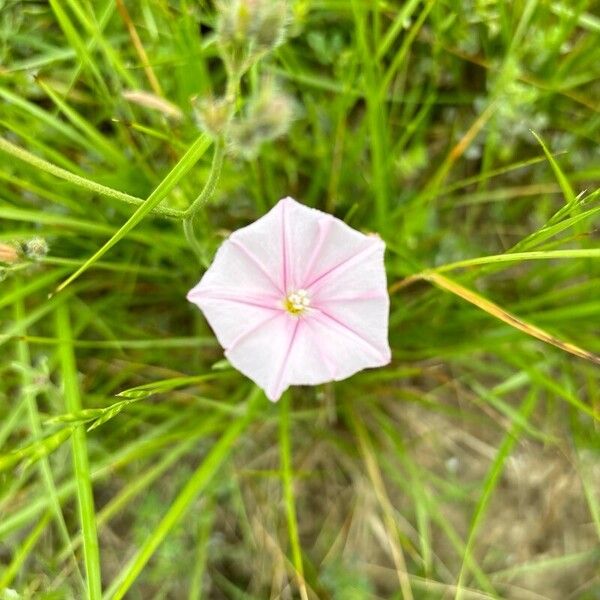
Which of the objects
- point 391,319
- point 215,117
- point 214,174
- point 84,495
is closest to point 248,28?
point 215,117

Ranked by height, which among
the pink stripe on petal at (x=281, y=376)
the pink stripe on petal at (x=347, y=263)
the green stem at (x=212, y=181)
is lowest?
the pink stripe on petal at (x=281, y=376)

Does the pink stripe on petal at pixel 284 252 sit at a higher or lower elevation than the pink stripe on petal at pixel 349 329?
higher

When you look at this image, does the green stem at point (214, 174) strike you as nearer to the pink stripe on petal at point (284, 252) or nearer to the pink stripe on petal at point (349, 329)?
the pink stripe on petal at point (284, 252)

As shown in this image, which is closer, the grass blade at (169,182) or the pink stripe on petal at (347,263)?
the grass blade at (169,182)

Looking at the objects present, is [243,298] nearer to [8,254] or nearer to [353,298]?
[353,298]

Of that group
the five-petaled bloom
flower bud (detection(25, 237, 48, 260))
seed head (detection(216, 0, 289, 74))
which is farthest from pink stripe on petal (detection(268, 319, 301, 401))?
seed head (detection(216, 0, 289, 74))

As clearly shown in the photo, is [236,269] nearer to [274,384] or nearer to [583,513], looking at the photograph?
[274,384]

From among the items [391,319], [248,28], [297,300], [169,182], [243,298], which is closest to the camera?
[248,28]

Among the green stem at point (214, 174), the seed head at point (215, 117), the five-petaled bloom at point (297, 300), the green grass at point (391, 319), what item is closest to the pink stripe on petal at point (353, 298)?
the five-petaled bloom at point (297, 300)

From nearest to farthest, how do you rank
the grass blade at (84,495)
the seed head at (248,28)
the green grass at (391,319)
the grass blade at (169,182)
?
the seed head at (248,28), the grass blade at (169,182), the grass blade at (84,495), the green grass at (391,319)
